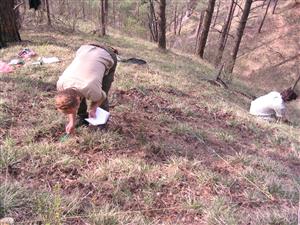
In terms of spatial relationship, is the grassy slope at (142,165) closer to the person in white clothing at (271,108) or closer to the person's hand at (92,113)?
the person's hand at (92,113)

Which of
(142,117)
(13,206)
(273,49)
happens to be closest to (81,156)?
(13,206)

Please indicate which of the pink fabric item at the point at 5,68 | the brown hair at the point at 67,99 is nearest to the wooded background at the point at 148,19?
the pink fabric item at the point at 5,68

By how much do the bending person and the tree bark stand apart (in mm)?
5168

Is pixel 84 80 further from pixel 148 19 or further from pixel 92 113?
pixel 148 19

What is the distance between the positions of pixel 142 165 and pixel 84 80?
3.13ft

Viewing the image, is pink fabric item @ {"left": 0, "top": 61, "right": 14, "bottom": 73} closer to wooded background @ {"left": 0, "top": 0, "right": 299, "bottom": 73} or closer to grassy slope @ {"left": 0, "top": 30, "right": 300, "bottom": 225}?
grassy slope @ {"left": 0, "top": 30, "right": 300, "bottom": 225}

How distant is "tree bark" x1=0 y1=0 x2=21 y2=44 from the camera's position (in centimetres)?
825

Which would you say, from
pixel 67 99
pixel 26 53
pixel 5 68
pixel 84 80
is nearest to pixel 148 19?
pixel 26 53

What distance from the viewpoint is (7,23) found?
842 cm

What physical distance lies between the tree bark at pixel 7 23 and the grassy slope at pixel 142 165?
116 inches

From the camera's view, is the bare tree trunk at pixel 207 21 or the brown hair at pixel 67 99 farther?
the bare tree trunk at pixel 207 21

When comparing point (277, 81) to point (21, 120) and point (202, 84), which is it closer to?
point (202, 84)

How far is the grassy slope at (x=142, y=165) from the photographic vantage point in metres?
2.93

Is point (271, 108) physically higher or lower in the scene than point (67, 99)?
lower
